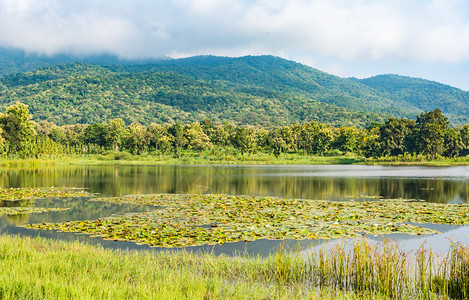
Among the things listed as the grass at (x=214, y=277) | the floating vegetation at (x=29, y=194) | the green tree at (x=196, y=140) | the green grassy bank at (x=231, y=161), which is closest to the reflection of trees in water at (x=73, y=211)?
the floating vegetation at (x=29, y=194)

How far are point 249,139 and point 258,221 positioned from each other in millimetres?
93549

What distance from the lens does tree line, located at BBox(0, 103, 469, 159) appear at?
77088 millimetres

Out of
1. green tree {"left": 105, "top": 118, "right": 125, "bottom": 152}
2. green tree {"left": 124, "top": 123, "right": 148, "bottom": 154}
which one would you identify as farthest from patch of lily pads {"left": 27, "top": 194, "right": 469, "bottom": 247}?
green tree {"left": 105, "top": 118, "right": 125, "bottom": 152}

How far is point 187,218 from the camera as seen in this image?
54.9 feet

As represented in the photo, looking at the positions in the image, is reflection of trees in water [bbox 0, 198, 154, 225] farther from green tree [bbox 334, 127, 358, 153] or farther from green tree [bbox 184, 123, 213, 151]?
green tree [bbox 334, 127, 358, 153]

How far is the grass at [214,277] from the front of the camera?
700 centimetres

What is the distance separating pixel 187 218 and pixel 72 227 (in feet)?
15.1

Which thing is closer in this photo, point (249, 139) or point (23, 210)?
point (23, 210)

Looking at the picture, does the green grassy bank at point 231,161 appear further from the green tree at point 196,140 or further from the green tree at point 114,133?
the green tree at point 114,133

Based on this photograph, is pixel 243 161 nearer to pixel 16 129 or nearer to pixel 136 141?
pixel 136 141

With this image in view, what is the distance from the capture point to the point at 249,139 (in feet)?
358

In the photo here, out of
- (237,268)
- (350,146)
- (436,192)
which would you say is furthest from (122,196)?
(350,146)

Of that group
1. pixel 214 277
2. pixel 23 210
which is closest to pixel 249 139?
pixel 23 210

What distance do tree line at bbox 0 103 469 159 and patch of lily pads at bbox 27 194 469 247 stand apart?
211ft
